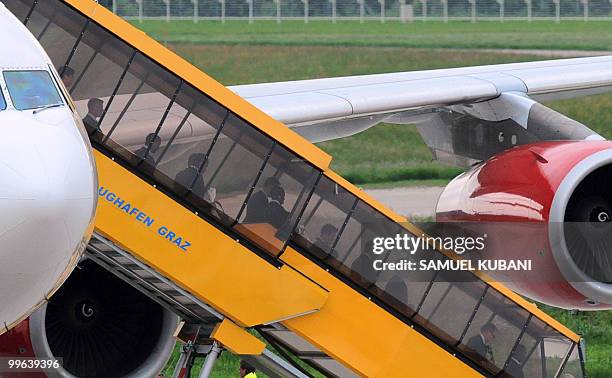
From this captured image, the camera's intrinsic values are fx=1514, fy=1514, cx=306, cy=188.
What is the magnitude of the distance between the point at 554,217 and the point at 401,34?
4162 centimetres

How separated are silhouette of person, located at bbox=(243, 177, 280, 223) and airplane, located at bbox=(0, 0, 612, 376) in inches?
25.6

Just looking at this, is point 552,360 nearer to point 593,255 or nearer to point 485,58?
point 593,255

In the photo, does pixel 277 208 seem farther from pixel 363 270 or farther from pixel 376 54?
pixel 376 54

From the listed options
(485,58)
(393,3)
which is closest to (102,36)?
(485,58)

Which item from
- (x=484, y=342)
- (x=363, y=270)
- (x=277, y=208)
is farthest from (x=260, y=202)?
(x=484, y=342)

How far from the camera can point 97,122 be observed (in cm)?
1230

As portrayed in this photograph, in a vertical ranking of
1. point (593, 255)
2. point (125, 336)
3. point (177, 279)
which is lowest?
point (125, 336)

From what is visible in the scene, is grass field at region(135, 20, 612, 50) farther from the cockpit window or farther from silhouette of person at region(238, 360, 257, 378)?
the cockpit window

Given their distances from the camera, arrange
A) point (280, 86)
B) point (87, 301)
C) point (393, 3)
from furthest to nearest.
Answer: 1. point (393, 3)
2. point (280, 86)
3. point (87, 301)

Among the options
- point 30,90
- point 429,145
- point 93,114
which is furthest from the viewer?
point 429,145

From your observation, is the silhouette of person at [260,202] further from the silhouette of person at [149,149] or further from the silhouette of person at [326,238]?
the silhouette of person at [149,149]

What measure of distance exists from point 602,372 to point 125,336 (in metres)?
6.79

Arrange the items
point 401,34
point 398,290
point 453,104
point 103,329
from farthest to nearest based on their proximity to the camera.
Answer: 1. point 401,34
2. point 453,104
3. point 103,329
4. point 398,290

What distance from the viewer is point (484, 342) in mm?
13586
